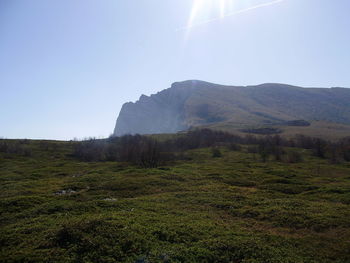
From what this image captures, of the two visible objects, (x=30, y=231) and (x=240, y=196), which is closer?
(x=30, y=231)

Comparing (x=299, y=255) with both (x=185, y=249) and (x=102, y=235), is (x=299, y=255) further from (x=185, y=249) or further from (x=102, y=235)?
(x=102, y=235)

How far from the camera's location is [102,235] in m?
16.8

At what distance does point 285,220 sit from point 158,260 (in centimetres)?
1550

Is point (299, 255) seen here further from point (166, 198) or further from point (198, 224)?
point (166, 198)

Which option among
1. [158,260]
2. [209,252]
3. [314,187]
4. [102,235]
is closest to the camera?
[158,260]

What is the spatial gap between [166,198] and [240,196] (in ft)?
36.8

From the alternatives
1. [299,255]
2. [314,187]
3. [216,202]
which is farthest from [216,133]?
[299,255]

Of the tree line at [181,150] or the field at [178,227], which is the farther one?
the tree line at [181,150]

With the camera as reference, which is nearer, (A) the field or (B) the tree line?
(A) the field

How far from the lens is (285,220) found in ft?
73.6

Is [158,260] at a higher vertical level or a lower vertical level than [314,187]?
higher

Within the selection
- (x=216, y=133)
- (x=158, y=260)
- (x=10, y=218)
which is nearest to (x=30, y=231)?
(x=10, y=218)

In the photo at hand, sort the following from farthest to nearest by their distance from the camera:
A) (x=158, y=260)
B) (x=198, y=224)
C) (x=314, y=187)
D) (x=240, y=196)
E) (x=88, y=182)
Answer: (x=88, y=182), (x=314, y=187), (x=240, y=196), (x=198, y=224), (x=158, y=260)

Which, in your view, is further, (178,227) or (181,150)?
(181,150)
